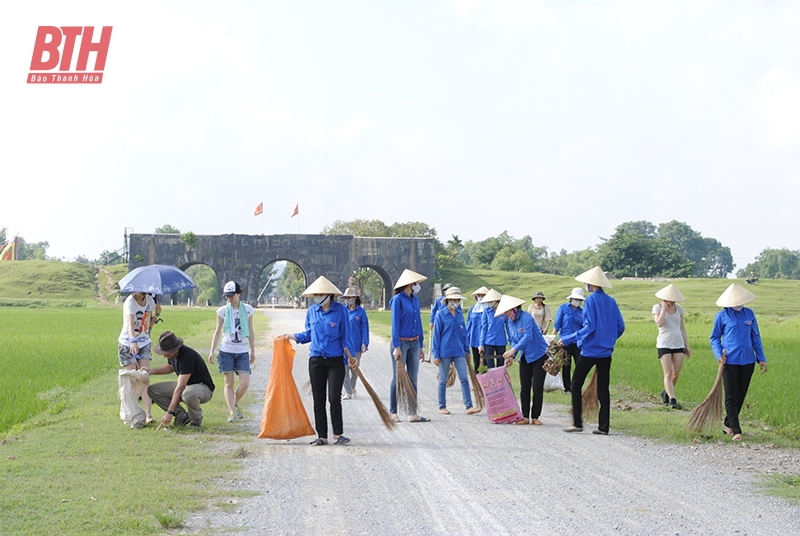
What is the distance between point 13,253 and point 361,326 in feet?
324

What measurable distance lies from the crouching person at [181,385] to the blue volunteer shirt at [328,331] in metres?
1.47

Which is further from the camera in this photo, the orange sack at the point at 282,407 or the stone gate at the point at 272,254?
the stone gate at the point at 272,254

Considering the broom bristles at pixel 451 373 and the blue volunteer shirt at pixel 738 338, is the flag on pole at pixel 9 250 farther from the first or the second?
the blue volunteer shirt at pixel 738 338

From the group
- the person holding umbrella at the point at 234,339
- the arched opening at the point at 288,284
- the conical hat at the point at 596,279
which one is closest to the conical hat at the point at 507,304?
the conical hat at the point at 596,279

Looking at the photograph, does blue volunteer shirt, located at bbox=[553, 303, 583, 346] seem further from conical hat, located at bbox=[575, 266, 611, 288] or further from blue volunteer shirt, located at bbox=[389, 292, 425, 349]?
blue volunteer shirt, located at bbox=[389, 292, 425, 349]

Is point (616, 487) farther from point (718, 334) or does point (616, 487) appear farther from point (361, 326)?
point (361, 326)

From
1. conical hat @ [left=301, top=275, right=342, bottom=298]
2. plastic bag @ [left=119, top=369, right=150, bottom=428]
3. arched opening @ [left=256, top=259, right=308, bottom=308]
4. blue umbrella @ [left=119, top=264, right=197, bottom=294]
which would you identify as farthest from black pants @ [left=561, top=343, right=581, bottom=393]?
arched opening @ [left=256, top=259, right=308, bottom=308]

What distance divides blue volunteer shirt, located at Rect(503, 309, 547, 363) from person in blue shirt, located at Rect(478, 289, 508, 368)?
980mm

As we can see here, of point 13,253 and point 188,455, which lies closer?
point 188,455

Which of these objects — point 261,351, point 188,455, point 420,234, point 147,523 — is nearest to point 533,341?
point 188,455

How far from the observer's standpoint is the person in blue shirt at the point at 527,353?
32.3 ft

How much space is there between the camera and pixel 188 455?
7543mm

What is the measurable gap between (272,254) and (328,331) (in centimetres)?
4710

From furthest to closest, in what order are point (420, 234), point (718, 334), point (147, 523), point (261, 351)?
point (420, 234)
point (261, 351)
point (718, 334)
point (147, 523)
